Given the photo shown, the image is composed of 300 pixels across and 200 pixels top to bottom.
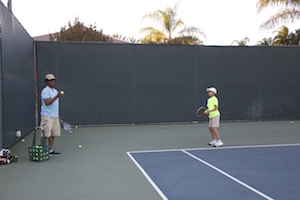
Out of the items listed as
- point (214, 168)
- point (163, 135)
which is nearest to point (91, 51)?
point (163, 135)

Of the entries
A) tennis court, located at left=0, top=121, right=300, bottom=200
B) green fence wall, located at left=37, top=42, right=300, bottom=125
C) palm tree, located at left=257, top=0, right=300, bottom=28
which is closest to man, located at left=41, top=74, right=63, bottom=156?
tennis court, located at left=0, top=121, right=300, bottom=200

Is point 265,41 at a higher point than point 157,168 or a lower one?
higher

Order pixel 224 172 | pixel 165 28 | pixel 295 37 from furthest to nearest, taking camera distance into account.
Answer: pixel 295 37, pixel 165 28, pixel 224 172

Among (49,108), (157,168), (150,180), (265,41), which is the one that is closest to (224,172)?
(157,168)

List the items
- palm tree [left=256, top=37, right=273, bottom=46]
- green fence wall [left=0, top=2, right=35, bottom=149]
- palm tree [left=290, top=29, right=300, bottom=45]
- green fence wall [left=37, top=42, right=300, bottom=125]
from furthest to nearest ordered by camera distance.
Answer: palm tree [left=256, top=37, right=273, bottom=46], palm tree [left=290, top=29, right=300, bottom=45], green fence wall [left=37, top=42, right=300, bottom=125], green fence wall [left=0, top=2, right=35, bottom=149]

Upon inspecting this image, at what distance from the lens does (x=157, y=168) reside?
209 inches

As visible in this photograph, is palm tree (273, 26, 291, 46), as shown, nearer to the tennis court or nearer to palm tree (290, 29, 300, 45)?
palm tree (290, 29, 300, 45)

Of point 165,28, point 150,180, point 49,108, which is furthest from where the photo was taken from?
point 165,28

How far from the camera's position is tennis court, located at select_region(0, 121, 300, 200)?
13.5 feet

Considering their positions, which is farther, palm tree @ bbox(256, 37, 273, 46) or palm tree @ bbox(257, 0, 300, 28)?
palm tree @ bbox(256, 37, 273, 46)

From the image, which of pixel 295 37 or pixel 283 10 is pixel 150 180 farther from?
pixel 295 37

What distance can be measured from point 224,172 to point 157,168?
110 centimetres

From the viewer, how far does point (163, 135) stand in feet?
29.3

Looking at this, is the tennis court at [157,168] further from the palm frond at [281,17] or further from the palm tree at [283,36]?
the palm tree at [283,36]
